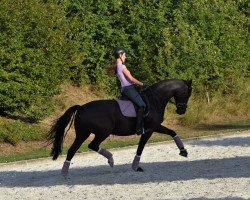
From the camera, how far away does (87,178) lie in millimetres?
15898

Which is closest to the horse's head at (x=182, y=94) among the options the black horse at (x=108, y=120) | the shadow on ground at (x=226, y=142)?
the black horse at (x=108, y=120)

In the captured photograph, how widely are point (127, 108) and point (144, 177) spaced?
Result: 1829 mm

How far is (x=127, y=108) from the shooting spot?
633 inches

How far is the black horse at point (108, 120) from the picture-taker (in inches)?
623

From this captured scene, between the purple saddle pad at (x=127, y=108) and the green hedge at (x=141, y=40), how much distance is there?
13.9 metres

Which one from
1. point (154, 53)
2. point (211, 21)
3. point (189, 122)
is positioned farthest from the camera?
point (211, 21)

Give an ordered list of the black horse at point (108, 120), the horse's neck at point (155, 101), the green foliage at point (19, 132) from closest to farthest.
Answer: the black horse at point (108, 120)
the horse's neck at point (155, 101)
the green foliage at point (19, 132)

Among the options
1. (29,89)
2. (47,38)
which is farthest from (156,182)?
(47,38)

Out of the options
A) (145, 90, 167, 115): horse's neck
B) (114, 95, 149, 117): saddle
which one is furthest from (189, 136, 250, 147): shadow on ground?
(114, 95, 149, 117): saddle

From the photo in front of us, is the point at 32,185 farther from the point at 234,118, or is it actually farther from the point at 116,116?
the point at 234,118

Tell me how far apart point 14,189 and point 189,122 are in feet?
67.0

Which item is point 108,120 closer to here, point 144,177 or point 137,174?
point 137,174

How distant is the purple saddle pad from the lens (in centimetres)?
1605

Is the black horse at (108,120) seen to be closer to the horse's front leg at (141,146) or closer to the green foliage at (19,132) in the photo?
the horse's front leg at (141,146)
